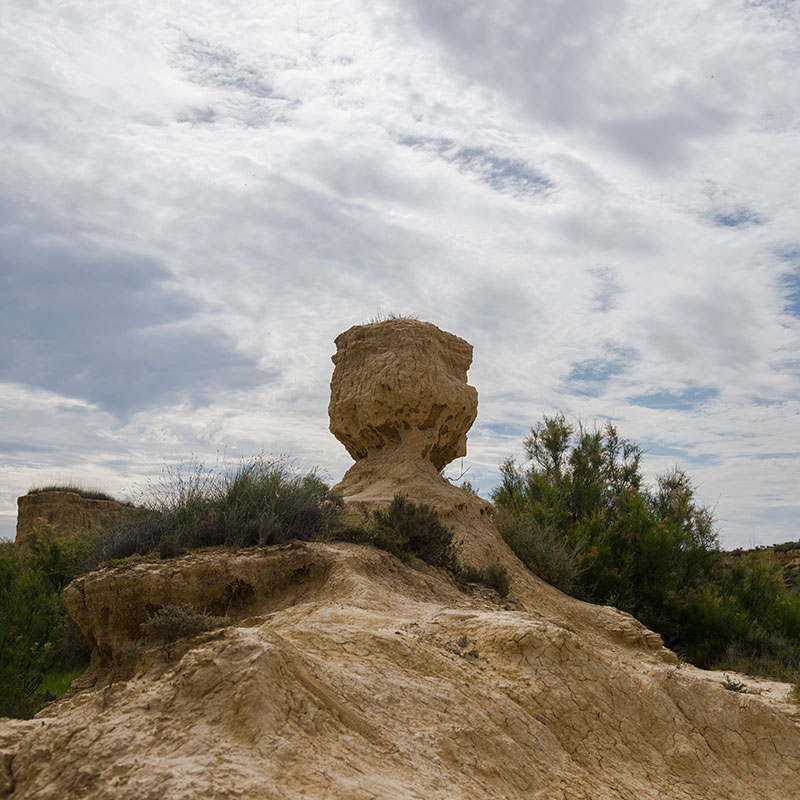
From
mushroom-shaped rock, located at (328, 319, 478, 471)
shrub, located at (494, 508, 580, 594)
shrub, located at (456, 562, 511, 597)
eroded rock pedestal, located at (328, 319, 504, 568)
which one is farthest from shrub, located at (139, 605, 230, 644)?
shrub, located at (494, 508, 580, 594)

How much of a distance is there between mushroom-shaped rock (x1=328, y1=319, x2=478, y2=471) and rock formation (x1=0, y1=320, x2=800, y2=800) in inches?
77.3

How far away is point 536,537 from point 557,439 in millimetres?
7078

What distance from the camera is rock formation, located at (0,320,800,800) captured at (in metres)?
3.68

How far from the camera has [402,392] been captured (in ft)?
36.2

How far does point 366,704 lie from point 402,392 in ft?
22.2

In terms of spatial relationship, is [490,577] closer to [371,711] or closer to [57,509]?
[371,711]

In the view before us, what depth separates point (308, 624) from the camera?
5.77 m

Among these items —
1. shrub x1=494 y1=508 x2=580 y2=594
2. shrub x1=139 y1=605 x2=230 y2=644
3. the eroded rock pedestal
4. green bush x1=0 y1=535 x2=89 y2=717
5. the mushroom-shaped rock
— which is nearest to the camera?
shrub x1=139 y1=605 x2=230 y2=644

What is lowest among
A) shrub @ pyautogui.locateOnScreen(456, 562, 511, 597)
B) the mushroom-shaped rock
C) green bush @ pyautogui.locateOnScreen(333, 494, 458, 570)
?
shrub @ pyautogui.locateOnScreen(456, 562, 511, 597)

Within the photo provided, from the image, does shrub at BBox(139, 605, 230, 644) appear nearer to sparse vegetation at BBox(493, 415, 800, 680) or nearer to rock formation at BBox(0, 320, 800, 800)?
rock formation at BBox(0, 320, 800, 800)

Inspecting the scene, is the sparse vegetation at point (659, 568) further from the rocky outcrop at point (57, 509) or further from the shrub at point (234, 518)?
the rocky outcrop at point (57, 509)

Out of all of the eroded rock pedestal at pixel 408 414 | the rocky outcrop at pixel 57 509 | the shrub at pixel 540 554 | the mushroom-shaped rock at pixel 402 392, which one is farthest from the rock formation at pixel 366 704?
the rocky outcrop at pixel 57 509

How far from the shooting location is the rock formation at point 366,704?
368 centimetres

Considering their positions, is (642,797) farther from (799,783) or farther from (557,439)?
(557,439)
